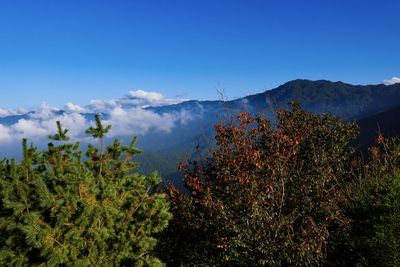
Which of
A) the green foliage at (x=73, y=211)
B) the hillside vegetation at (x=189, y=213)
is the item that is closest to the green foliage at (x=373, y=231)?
the hillside vegetation at (x=189, y=213)

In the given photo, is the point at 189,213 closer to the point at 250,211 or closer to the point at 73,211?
the point at 250,211

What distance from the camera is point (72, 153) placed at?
46.3 ft

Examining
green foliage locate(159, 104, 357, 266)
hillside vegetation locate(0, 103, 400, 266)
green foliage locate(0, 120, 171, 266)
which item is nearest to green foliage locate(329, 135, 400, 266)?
hillside vegetation locate(0, 103, 400, 266)

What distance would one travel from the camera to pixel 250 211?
1509 cm

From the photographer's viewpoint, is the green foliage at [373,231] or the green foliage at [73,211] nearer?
the green foliage at [73,211]

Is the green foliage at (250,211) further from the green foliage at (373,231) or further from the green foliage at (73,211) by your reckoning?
the green foliage at (73,211)

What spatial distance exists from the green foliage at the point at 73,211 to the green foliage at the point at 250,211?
2827 millimetres

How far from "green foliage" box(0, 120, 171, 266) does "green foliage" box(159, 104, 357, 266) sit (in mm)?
2827

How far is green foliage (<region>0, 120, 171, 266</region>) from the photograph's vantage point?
1138 centimetres

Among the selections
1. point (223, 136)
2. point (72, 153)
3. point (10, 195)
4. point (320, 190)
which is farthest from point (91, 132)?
point (320, 190)

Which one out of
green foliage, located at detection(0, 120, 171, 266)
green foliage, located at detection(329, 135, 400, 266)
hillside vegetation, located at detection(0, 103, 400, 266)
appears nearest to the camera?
green foliage, located at detection(0, 120, 171, 266)

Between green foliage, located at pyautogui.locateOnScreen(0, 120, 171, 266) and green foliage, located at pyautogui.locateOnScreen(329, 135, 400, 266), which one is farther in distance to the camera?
green foliage, located at pyautogui.locateOnScreen(329, 135, 400, 266)

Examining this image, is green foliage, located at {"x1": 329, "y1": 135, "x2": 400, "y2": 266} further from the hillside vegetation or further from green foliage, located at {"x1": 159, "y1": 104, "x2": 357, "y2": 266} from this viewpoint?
green foliage, located at {"x1": 159, "y1": 104, "x2": 357, "y2": 266}

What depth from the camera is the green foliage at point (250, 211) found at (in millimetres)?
14852
